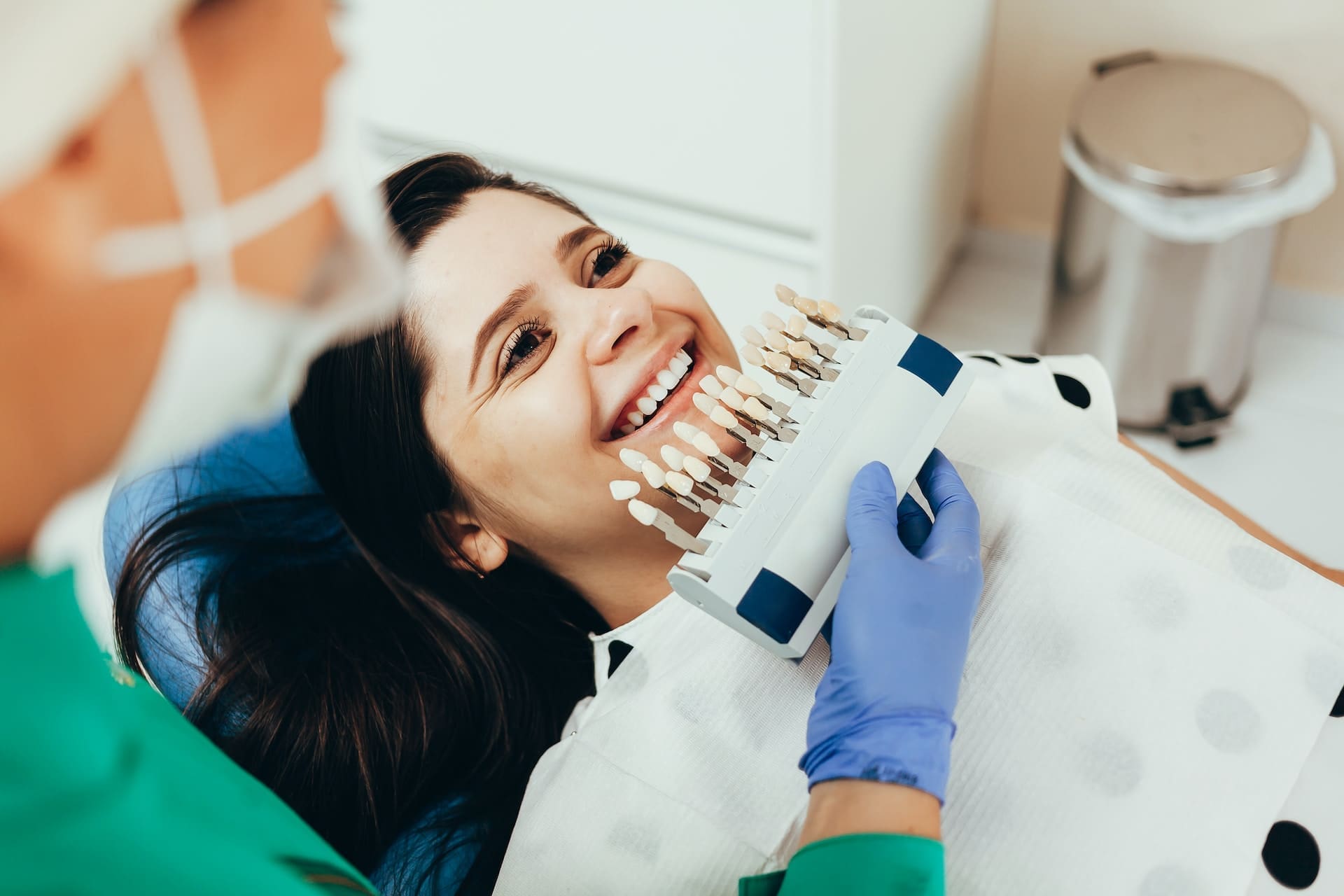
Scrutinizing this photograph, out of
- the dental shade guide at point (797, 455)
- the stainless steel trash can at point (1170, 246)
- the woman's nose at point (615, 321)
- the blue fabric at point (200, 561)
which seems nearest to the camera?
the dental shade guide at point (797, 455)

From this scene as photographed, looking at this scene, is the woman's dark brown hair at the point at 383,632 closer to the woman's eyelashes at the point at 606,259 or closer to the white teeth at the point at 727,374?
the woman's eyelashes at the point at 606,259

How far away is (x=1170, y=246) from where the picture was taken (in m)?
1.70

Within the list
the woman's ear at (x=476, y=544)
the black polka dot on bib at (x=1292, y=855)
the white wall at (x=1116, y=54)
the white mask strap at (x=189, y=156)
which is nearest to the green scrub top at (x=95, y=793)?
the white mask strap at (x=189, y=156)

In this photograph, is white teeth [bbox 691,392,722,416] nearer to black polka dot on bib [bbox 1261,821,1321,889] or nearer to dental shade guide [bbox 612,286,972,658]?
dental shade guide [bbox 612,286,972,658]

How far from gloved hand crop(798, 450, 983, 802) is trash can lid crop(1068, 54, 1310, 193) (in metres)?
0.97

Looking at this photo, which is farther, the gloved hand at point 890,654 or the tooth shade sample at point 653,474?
the tooth shade sample at point 653,474

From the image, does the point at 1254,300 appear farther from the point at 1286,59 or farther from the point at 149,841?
the point at 149,841

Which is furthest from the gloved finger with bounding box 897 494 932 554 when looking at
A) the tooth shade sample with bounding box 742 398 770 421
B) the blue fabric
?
the blue fabric

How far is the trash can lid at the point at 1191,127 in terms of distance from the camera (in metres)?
1.61

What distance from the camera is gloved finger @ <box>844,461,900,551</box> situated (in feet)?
2.88

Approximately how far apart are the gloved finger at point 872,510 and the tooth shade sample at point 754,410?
3.8 inches

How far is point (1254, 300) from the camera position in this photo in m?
1.80

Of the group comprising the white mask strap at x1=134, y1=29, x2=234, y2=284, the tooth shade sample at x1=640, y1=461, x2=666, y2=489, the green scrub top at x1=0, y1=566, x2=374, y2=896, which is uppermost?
the white mask strap at x1=134, y1=29, x2=234, y2=284

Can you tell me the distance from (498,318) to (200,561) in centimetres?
52
